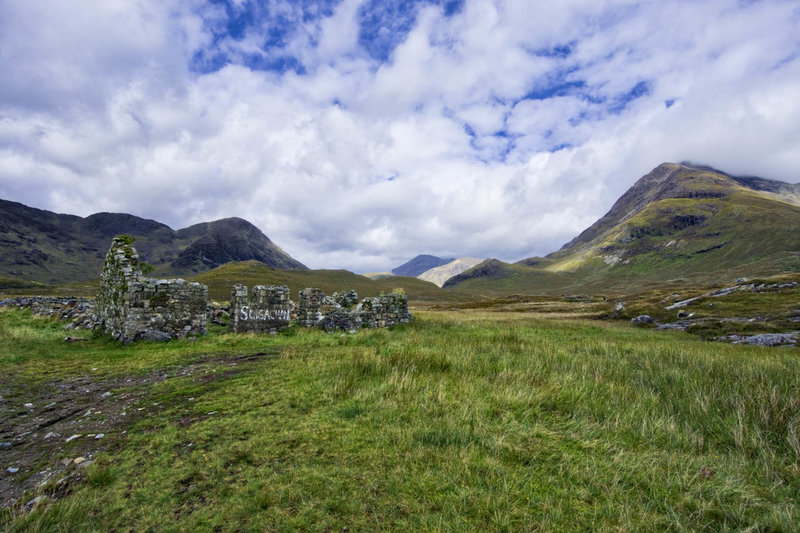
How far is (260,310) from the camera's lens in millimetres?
17375

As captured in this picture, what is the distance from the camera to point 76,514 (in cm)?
353

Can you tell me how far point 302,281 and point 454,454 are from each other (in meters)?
91.1

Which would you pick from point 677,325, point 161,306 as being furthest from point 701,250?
point 161,306

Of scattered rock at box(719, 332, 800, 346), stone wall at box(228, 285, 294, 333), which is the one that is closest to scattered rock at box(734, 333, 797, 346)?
scattered rock at box(719, 332, 800, 346)

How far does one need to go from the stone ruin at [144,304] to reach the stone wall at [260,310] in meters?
1.55

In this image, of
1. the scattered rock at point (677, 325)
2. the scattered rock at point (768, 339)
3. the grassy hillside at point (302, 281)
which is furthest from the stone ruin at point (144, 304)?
the grassy hillside at point (302, 281)

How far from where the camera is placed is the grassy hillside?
66562 millimetres

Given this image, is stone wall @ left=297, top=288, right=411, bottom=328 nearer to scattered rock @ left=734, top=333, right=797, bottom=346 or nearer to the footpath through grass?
the footpath through grass

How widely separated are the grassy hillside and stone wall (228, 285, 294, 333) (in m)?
39.4

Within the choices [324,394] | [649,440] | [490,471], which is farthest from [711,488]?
[324,394]

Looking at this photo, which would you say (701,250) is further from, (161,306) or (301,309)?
(161,306)

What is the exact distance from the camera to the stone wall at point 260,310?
16891 millimetres

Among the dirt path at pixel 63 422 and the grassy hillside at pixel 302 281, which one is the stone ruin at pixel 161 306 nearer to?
the dirt path at pixel 63 422

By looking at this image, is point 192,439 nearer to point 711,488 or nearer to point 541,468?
point 541,468
